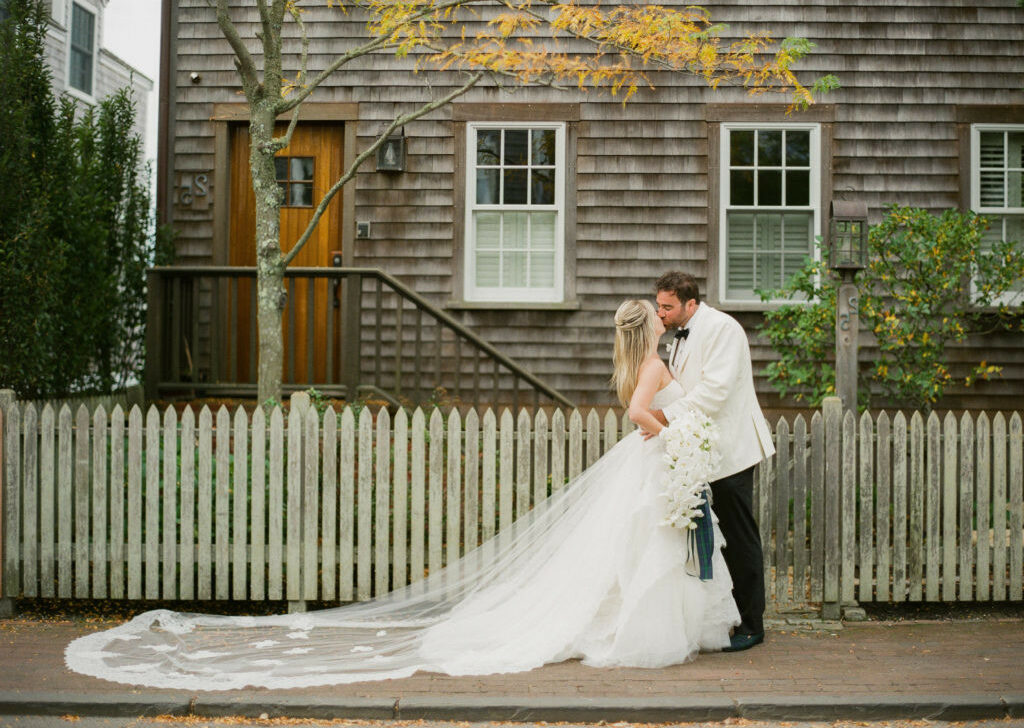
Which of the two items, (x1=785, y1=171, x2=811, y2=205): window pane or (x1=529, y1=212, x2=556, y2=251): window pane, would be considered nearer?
(x1=785, y1=171, x2=811, y2=205): window pane

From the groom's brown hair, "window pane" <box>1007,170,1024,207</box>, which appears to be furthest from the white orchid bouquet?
"window pane" <box>1007,170,1024,207</box>

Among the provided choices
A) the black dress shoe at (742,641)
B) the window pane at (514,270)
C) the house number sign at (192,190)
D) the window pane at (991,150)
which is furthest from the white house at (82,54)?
the black dress shoe at (742,641)

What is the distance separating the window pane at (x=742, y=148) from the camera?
35.6 ft

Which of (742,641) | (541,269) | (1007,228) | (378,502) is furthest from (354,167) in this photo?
(1007,228)

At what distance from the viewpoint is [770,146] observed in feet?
35.6

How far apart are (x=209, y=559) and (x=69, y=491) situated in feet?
3.20

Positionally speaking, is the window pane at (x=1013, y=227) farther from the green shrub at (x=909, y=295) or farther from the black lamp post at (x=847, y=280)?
the black lamp post at (x=847, y=280)

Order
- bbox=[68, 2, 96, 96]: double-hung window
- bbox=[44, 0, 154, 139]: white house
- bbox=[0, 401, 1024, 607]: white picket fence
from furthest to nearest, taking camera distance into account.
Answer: bbox=[68, 2, 96, 96]: double-hung window
bbox=[44, 0, 154, 139]: white house
bbox=[0, 401, 1024, 607]: white picket fence

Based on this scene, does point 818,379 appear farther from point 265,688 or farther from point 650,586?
point 265,688

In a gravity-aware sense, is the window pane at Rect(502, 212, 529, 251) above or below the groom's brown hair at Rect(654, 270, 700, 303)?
above

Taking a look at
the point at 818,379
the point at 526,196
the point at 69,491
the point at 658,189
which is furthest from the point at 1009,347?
the point at 69,491

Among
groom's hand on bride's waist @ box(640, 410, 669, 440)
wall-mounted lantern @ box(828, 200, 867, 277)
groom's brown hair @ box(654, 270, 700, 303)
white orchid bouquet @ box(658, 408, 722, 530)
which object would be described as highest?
wall-mounted lantern @ box(828, 200, 867, 277)

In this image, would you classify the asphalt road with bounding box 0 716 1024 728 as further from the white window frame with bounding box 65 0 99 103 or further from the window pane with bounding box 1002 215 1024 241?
the white window frame with bounding box 65 0 99 103

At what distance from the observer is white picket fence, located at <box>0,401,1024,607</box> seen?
6.29 m
